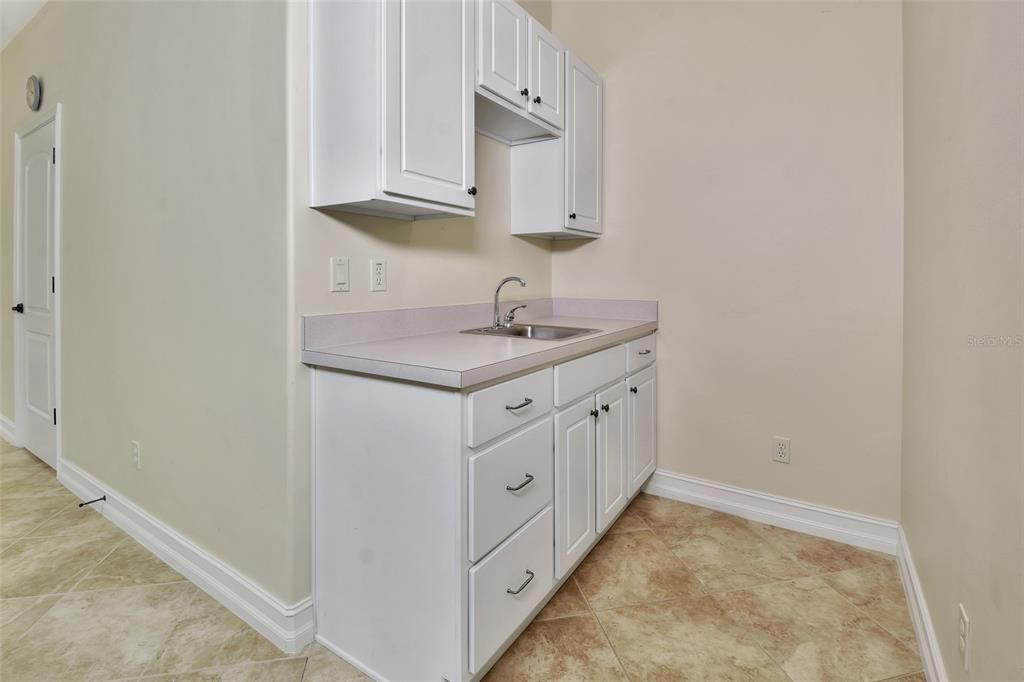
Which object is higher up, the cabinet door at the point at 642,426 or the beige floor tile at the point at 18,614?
the cabinet door at the point at 642,426

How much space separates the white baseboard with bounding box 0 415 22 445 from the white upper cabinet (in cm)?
351

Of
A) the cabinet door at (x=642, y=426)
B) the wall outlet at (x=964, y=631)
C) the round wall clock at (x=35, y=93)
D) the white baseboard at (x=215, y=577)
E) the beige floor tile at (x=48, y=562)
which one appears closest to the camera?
the wall outlet at (x=964, y=631)

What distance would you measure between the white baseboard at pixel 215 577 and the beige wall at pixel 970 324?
5.55 ft

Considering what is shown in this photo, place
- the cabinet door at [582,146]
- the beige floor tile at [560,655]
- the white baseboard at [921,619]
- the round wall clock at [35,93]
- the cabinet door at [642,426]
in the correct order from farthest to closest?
1. the round wall clock at [35,93]
2. the cabinet door at [582,146]
3. the cabinet door at [642,426]
4. the beige floor tile at [560,655]
5. the white baseboard at [921,619]

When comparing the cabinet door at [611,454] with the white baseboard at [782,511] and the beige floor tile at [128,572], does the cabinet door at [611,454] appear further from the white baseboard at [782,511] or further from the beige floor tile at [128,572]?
the beige floor tile at [128,572]

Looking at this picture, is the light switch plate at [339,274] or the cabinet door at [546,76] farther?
the cabinet door at [546,76]

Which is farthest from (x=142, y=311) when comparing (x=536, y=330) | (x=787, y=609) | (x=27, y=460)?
(x=787, y=609)

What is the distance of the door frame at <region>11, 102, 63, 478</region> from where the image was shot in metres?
Answer: 2.72

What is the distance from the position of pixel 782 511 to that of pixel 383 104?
2373 mm

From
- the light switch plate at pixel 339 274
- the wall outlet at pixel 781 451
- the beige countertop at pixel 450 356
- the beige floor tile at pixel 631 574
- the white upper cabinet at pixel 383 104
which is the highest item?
the white upper cabinet at pixel 383 104

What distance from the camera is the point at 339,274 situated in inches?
65.5

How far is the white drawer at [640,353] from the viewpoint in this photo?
231 centimetres

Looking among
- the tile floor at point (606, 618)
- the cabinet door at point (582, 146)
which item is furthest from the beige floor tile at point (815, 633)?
the cabinet door at point (582, 146)

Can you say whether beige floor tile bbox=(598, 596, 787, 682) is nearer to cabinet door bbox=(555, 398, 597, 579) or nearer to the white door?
cabinet door bbox=(555, 398, 597, 579)
